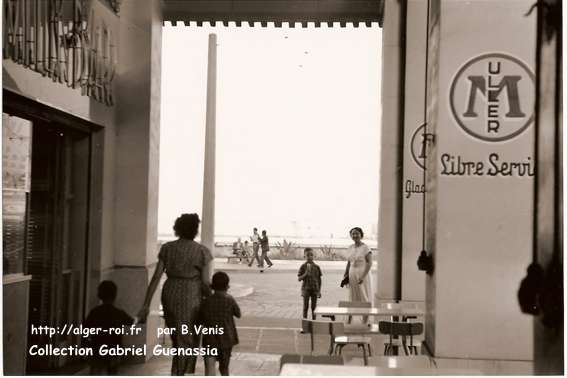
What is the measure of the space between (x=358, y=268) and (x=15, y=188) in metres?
3.67

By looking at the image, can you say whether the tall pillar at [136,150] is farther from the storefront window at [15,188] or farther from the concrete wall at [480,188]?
the concrete wall at [480,188]

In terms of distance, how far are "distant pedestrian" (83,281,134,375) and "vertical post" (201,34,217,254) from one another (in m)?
0.79

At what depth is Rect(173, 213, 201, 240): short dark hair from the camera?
5.24m

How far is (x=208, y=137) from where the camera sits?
18.0 ft

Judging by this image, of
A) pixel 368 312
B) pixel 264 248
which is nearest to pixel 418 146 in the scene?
pixel 368 312

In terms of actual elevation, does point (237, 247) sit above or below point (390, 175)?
below


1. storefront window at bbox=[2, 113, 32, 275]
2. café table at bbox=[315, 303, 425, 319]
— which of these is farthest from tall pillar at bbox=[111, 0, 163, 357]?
storefront window at bbox=[2, 113, 32, 275]

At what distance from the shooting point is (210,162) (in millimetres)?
5449

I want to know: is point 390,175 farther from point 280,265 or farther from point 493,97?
point 493,97

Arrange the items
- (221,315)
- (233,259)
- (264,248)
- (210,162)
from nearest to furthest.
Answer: (221,315) → (210,162) → (233,259) → (264,248)

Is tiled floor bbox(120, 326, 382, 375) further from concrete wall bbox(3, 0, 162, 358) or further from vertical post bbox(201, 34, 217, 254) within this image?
concrete wall bbox(3, 0, 162, 358)

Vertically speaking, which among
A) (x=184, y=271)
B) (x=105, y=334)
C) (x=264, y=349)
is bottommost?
(x=264, y=349)

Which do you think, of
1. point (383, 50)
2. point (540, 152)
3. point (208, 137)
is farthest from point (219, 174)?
point (383, 50)

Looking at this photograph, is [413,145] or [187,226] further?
[413,145]
